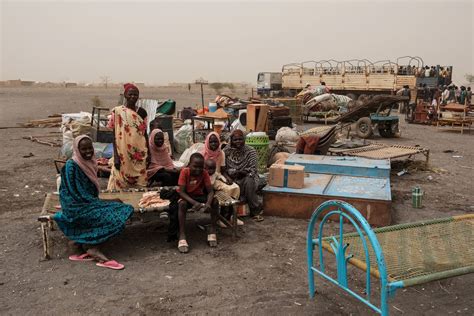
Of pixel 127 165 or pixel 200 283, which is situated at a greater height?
pixel 127 165

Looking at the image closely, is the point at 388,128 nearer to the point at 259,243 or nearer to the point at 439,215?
the point at 439,215

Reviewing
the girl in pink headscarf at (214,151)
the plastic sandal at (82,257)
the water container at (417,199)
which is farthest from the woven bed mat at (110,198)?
the water container at (417,199)

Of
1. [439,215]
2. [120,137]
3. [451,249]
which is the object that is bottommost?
[439,215]

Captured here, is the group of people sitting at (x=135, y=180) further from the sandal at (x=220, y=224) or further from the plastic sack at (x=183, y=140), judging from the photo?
the plastic sack at (x=183, y=140)

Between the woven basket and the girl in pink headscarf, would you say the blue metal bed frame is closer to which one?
the girl in pink headscarf

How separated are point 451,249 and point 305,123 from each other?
14.5 meters

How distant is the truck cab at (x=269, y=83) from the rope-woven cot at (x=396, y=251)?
1083 inches

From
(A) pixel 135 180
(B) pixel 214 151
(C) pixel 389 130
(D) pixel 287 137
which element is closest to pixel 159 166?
(A) pixel 135 180

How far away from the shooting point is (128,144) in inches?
221

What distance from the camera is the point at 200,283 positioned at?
3.95 metres

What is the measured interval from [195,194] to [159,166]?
4.57 ft

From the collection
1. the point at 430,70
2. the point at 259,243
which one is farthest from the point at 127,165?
the point at 430,70

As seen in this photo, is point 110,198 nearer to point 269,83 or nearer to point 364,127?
point 364,127

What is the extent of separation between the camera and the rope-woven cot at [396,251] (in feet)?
9.43
